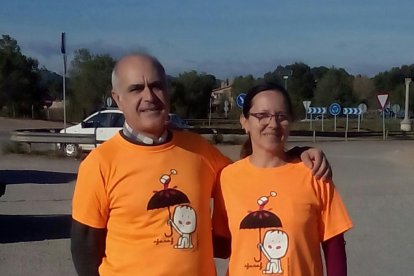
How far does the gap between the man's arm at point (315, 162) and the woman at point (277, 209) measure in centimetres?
3

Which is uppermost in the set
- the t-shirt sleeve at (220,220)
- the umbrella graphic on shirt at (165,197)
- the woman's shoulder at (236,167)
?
the woman's shoulder at (236,167)

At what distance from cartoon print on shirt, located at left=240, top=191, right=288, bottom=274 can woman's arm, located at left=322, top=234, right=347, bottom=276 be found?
22cm

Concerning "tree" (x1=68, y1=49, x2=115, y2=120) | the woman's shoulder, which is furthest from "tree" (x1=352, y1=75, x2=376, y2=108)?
the woman's shoulder

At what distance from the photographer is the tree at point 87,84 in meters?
69.2

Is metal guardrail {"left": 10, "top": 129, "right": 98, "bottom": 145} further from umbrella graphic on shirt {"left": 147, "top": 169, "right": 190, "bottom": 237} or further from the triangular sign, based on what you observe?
umbrella graphic on shirt {"left": 147, "top": 169, "right": 190, "bottom": 237}

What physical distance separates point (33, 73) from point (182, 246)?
70334 millimetres

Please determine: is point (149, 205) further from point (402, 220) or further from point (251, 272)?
point (402, 220)

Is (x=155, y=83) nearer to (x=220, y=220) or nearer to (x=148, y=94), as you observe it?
(x=148, y=94)

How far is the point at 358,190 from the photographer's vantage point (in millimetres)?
15812

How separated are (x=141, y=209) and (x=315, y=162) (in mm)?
787

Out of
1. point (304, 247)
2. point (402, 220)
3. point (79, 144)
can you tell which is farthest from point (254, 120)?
point (79, 144)

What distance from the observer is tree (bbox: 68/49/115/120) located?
6925cm

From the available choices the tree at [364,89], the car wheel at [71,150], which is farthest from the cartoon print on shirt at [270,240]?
the tree at [364,89]

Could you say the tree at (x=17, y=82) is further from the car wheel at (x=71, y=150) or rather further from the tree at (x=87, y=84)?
the car wheel at (x=71, y=150)
